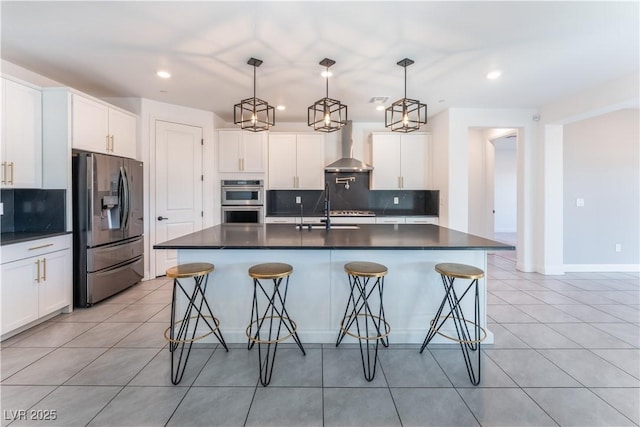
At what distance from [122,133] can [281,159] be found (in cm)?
224

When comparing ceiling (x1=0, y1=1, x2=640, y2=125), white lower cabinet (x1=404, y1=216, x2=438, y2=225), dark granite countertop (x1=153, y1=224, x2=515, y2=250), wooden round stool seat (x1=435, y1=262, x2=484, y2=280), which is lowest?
wooden round stool seat (x1=435, y1=262, x2=484, y2=280)

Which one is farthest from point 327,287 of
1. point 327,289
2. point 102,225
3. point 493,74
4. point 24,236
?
point 493,74

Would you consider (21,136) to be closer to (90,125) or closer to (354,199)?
(90,125)

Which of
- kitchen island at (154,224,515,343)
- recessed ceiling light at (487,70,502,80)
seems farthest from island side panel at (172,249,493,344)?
recessed ceiling light at (487,70,502,80)

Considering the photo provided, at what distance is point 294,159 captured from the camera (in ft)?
15.9

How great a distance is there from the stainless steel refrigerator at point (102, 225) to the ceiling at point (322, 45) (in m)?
1.04

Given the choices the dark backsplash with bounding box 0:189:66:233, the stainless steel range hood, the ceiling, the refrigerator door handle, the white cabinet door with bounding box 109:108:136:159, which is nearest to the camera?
the ceiling

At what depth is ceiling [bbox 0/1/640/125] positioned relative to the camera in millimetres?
2021

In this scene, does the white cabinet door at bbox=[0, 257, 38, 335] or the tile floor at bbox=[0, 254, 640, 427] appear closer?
the tile floor at bbox=[0, 254, 640, 427]

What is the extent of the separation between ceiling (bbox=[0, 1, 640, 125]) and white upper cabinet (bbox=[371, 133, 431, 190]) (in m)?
1.16

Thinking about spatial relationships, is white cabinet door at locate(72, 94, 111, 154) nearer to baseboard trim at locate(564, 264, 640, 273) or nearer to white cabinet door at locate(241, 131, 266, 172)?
white cabinet door at locate(241, 131, 266, 172)

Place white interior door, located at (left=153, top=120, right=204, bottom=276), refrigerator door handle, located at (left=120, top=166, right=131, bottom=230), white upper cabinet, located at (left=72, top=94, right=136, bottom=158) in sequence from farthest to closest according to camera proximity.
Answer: white interior door, located at (left=153, top=120, right=204, bottom=276), refrigerator door handle, located at (left=120, top=166, right=131, bottom=230), white upper cabinet, located at (left=72, top=94, right=136, bottom=158)

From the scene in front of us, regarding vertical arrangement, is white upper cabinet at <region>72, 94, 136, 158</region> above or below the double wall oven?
above

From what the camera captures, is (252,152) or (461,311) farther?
(252,152)
